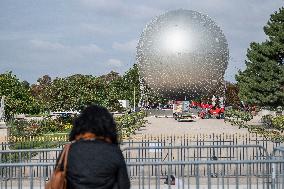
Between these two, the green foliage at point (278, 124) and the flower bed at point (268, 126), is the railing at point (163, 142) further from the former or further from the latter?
the green foliage at point (278, 124)

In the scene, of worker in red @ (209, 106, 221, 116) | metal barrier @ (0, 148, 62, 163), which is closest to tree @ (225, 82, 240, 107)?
worker in red @ (209, 106, 221, 116)

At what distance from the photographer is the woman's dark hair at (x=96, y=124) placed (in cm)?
480

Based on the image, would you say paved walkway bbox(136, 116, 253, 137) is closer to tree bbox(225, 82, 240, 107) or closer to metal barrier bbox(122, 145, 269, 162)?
metal barrier bbox(122, 145, 269, 162)

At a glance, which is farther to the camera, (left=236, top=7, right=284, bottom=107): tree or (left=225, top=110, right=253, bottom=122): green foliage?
(left=225, top=110, right=253, bottom=122): green foliage

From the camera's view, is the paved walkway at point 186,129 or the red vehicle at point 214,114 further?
the red vehicle at point 214,114

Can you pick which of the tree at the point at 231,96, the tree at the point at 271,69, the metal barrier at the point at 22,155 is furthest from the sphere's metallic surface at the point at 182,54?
the metal barrier at the point at 22,155

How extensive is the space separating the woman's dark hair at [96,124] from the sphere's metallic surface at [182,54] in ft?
219

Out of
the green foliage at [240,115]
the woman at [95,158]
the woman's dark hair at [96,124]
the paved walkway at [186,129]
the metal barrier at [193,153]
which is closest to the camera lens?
the woman at [95,158]

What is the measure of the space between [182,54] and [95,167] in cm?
6732

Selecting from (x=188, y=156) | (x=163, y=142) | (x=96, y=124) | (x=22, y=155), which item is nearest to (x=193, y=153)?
(x=188, y=156)

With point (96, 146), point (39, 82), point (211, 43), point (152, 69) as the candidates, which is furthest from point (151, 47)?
point (39, 82)

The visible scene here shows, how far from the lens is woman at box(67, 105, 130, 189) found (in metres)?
4.70

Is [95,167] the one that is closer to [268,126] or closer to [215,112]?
[268,126]

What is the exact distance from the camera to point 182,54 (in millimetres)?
71500
